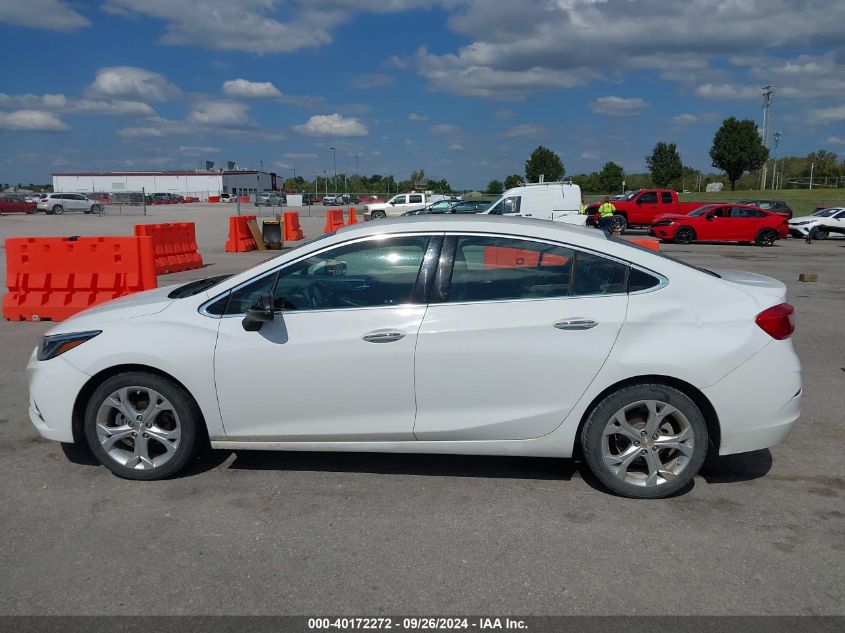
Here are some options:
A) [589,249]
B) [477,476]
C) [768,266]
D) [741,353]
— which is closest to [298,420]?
[477,476]

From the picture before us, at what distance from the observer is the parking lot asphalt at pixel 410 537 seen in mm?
3209

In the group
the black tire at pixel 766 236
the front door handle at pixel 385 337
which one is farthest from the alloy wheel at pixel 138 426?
the black tire at pixel 766 236

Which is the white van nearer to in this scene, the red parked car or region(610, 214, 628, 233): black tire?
the red parked car

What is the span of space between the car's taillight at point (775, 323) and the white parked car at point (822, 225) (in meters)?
30.9

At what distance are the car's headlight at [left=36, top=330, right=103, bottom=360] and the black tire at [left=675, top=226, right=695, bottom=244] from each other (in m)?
26.6

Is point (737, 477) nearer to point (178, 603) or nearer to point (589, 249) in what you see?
point (589, 249)

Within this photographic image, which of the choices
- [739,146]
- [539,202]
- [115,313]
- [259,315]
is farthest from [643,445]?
[739,146]

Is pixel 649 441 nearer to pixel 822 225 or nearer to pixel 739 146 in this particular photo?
pixel 822 225

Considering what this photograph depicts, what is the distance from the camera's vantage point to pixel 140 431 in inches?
172

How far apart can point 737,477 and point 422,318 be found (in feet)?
7.60

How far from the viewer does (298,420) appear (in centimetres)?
426

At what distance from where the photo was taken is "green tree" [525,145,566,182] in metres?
86.9

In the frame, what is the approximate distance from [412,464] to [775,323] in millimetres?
2404

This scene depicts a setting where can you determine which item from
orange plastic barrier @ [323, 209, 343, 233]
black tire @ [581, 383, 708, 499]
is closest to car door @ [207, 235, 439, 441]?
black tire @ [581, 383, 708, 499]
